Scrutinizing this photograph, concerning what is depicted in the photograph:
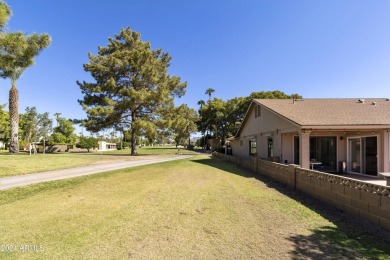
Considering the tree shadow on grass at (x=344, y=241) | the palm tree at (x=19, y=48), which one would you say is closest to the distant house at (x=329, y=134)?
the tree shadow on grass at (x=344, y=241)

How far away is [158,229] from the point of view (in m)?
5.27

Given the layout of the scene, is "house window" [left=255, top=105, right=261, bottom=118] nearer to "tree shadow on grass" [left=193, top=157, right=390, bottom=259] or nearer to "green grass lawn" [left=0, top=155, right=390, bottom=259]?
"green grass lawn" [left=0, top=155, right=390, bottom=259]

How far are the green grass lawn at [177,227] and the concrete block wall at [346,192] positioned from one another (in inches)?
13.1

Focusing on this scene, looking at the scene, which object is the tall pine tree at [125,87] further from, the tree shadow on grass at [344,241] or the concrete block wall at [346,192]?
the tree shadow on grass at [344,241]

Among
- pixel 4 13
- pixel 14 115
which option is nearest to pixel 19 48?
pixel 4 13

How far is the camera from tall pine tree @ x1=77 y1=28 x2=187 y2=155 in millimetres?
30078

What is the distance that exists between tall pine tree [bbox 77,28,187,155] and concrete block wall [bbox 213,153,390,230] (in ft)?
76.4

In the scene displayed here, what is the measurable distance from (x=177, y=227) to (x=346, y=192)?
5.03 meters

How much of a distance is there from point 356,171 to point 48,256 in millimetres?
14859

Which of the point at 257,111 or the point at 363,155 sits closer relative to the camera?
the point at 363,155

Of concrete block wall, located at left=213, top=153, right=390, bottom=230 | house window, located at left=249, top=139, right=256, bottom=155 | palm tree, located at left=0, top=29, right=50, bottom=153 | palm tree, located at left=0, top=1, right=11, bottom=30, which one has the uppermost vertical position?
palm tree, located at left=0, top=1, right=11, bottom=30

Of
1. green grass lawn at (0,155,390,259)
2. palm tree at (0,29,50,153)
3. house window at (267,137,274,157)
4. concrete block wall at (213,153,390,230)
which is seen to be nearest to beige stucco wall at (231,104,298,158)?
house window at (267,137,274,157)

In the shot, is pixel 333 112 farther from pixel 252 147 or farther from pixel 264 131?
pixel 252 147

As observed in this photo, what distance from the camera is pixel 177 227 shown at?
5410 mm
